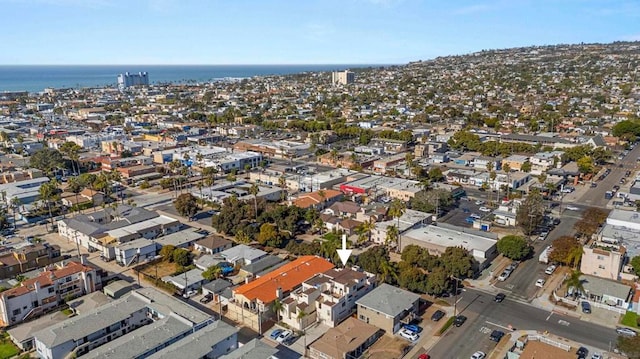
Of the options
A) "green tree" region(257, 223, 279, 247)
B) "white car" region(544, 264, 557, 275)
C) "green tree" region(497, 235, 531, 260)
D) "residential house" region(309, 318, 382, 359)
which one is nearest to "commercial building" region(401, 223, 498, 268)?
"green tree" region(497, 235, 531, 260)

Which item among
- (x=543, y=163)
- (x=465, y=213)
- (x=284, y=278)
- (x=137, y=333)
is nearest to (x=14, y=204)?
(x=137, y=333)

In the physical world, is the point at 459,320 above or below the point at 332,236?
below

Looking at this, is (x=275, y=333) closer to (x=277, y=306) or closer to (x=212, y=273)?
(x=277, y=306)

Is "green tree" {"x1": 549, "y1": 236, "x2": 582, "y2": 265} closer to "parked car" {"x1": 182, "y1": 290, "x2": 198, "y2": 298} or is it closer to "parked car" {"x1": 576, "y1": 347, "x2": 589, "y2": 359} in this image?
"parked car" {"x1": 576, "y1": 347, "x2": 589, "y2": 359}

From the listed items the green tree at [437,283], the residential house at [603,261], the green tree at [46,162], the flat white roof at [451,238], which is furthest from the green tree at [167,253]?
the green tree at [46,162]

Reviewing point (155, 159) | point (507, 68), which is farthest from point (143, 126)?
point (507, 68)

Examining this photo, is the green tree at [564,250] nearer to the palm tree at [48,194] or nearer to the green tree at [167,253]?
the green tree at [167,253]

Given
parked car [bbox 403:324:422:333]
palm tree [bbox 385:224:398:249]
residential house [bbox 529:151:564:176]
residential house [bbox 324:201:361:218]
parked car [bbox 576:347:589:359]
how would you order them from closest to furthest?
1. parked car [bbox 576:347:589:359]
2. parked car [bbox 403:324:422:333]
3. palm tree [bbox 385:224:398:249]
4. residential house [bbox 324:201:361:218]
5. residential house [bbox 529:151:564:176]
